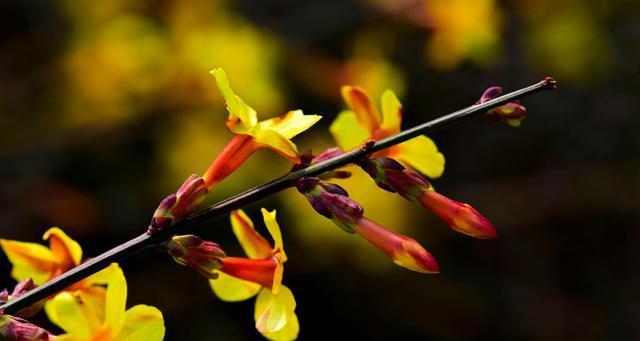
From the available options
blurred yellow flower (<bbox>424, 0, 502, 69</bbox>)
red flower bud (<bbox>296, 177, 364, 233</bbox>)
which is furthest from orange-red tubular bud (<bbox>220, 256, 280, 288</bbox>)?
blurred yellow flower (<bbox>424, 0, 502, 69</bbox>)

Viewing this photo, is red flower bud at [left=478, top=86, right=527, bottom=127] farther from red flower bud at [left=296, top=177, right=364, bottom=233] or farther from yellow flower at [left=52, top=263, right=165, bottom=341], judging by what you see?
yellow flower at [left=52, top=263, right=165, bottom=341]

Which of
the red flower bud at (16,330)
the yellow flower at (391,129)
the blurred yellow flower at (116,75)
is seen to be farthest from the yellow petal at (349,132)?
the blurred yellow flower at (116,75)

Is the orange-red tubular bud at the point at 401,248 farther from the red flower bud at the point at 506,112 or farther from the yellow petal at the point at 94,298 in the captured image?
the yellow petal at the point at 94,298

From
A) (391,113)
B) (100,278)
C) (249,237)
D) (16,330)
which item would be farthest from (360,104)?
(16,330)

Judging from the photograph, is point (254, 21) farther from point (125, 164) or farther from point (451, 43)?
point (451, 43)

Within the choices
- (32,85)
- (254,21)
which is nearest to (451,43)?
(254,21)
